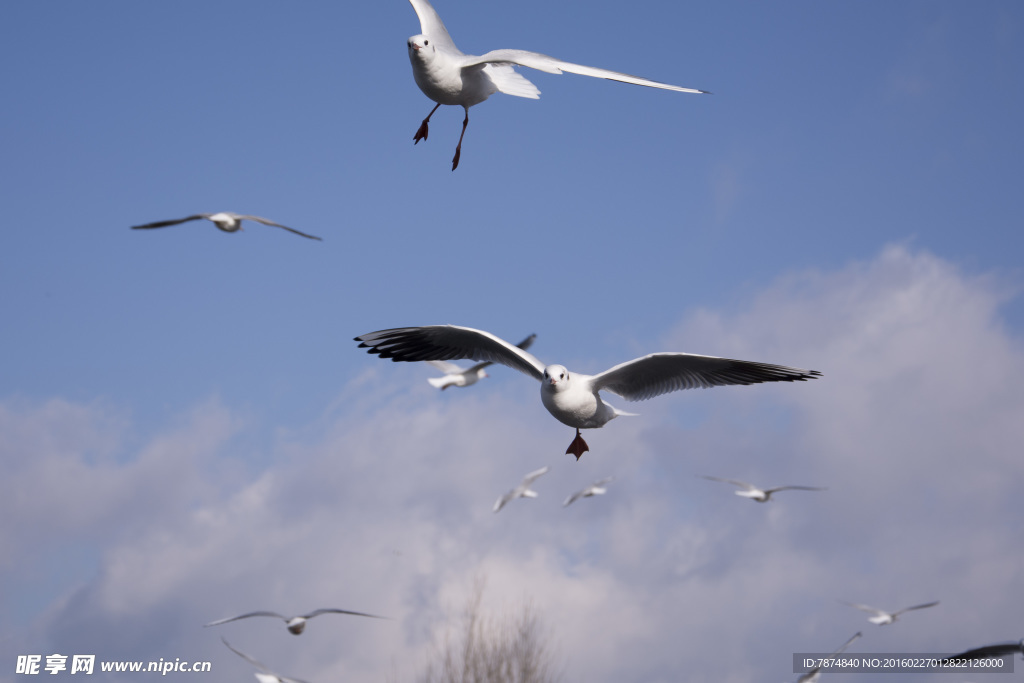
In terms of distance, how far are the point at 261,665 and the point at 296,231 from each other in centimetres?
604

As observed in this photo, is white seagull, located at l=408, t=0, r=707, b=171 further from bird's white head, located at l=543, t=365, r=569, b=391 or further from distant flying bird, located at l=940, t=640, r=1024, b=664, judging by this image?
distant flying bird, located at l=940, t=640, r=1024, b=664

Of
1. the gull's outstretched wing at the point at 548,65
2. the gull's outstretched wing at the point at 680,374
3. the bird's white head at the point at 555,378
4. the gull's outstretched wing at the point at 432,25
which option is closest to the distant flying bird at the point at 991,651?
the gull's outstretched wing at the point at 680,374

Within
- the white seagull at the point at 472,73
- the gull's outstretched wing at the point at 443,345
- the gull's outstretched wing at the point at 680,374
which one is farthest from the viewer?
the gull's outstretched wing at the point at 443,345

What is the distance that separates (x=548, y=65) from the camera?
841 cm

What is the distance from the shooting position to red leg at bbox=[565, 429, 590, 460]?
10.3 m

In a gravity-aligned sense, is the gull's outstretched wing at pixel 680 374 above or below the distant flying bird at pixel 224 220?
below

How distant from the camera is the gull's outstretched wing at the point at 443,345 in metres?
10.2

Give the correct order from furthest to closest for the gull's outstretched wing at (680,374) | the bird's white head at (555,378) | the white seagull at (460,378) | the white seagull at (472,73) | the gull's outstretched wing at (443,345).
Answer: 1. the white seagull at (460,378)
2. the gull's outstretched wing at (443,345)
3. the gull's outstretched wing at (680,374)
4. the bird's white head at (555,378)
5. the white seagull at (472,73)

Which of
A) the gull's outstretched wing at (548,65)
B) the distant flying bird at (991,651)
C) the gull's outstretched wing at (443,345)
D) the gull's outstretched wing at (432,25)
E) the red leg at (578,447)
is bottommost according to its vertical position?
the distant flying bird at (991,651)

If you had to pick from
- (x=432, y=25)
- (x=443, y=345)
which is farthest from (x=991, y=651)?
(x=432, y=25)

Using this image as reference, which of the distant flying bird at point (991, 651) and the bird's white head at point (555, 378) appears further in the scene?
Result: the bird's white head at point (555, 378)

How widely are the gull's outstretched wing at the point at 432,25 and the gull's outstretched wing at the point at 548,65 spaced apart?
104 centimetres

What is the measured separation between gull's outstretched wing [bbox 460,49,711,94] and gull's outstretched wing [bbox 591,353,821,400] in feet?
8.04

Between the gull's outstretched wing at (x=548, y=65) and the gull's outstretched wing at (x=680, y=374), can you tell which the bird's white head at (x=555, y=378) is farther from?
the gull's outstretched wing at (x=548, y=65)
